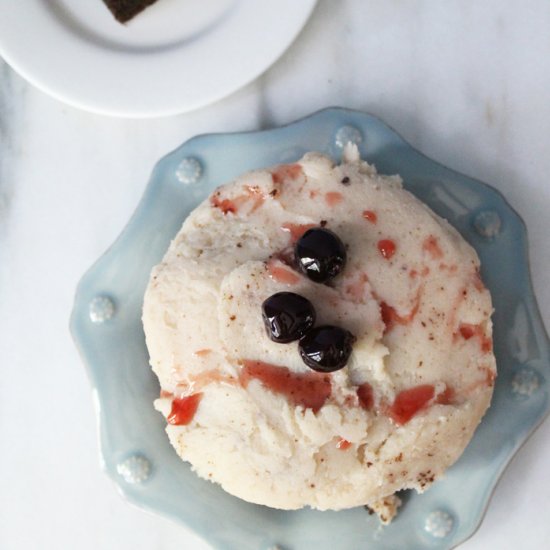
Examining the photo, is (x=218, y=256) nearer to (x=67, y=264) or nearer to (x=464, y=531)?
(x=67, y=264)

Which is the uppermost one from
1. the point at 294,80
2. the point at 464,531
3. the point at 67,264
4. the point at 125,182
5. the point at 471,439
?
the point at 294,80

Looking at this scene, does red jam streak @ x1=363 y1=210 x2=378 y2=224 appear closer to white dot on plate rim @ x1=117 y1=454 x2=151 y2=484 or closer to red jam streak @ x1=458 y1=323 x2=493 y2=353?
red jam streak @ x1=458 y1=323 x2=493 y2=353

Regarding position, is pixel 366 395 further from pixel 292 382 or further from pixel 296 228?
pixel 296 228

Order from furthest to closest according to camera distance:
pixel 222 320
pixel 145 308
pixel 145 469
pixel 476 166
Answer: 1. pixel 476 166
2. pixel 145 469
3. pixel 145 308
4. pixel 222 320

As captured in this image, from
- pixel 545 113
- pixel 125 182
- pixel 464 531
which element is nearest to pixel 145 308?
pixel 125 182

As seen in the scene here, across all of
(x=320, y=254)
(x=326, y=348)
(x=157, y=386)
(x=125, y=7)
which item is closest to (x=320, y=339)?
(x=326, y=348)

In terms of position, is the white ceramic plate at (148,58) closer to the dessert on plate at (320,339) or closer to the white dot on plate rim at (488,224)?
the dessert on plate at (320,339)

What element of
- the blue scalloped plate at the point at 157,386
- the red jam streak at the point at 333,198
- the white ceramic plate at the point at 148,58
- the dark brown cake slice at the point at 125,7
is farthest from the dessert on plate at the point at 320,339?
the dark brown cake slice at the point at 125,7

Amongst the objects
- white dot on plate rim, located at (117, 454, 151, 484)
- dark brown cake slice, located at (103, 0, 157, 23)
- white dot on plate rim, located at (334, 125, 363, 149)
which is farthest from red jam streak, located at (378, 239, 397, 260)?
dark brown cake slice, located at (103, 0, 157, 23)
